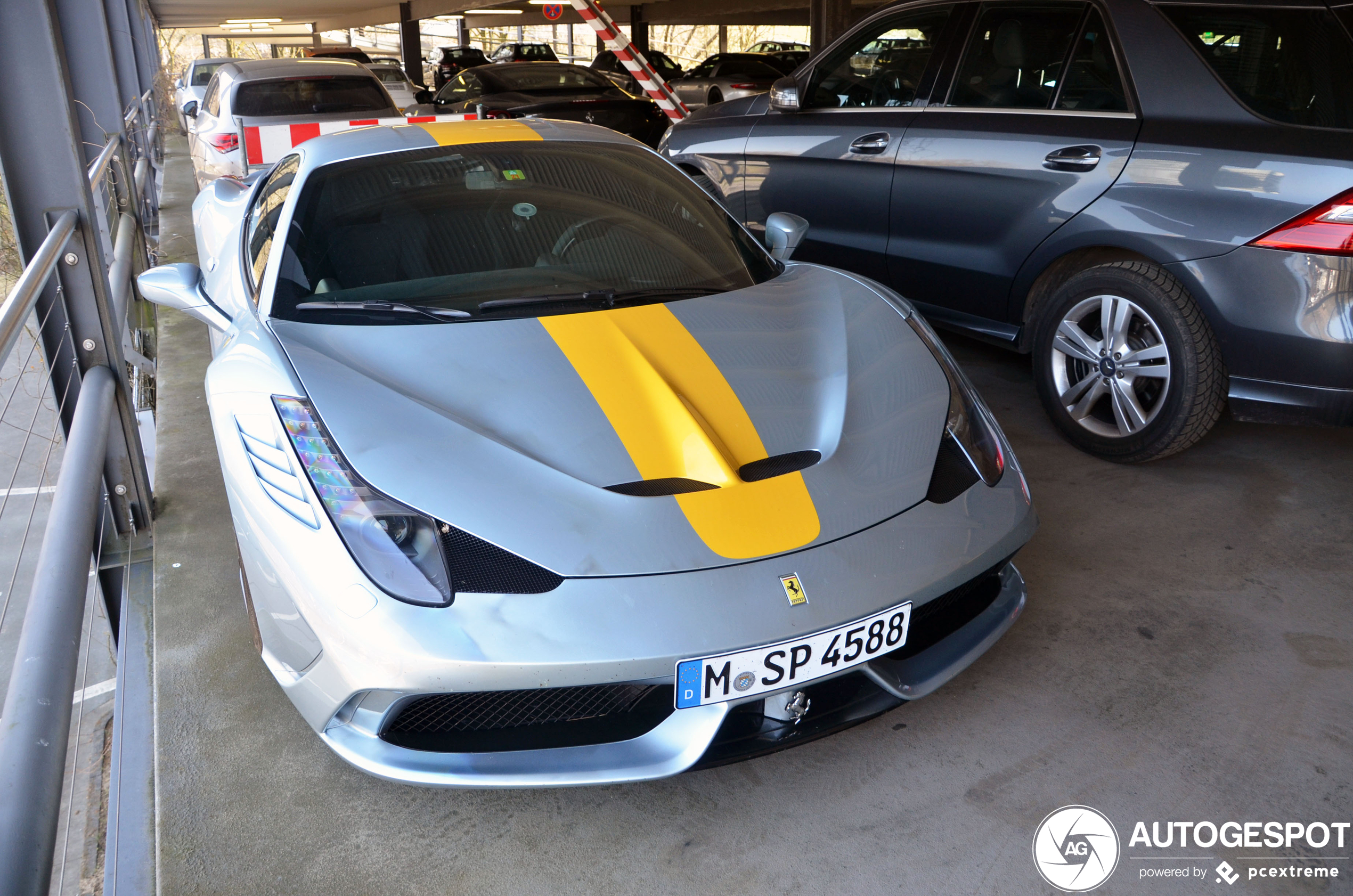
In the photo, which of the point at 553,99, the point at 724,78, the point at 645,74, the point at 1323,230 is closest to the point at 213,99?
the point at 553,99

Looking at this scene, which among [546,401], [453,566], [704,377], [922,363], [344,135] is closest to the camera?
[453,566]

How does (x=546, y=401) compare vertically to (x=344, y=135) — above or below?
below

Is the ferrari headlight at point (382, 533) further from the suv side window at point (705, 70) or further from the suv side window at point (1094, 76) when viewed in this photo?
the suv side window at point (705, 70)

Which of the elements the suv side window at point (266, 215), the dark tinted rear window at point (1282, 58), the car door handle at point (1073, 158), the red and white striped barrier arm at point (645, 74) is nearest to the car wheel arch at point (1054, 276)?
the car door handle at point (1073, 158)

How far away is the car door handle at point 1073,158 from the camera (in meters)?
3.31

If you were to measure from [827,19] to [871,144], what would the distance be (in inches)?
429

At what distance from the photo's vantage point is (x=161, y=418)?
4023mm

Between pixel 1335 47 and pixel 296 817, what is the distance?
3.57 meters

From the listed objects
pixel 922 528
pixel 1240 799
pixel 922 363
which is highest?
pixel 922 363

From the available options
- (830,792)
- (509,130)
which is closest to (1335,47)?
(509,130)

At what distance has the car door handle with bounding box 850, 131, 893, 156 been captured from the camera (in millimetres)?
4039

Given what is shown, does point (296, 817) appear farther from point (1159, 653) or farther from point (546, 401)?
point (1159, 653)

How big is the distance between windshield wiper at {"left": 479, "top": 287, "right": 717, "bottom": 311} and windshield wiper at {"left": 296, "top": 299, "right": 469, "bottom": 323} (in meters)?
0.08

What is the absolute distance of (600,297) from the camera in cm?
248
